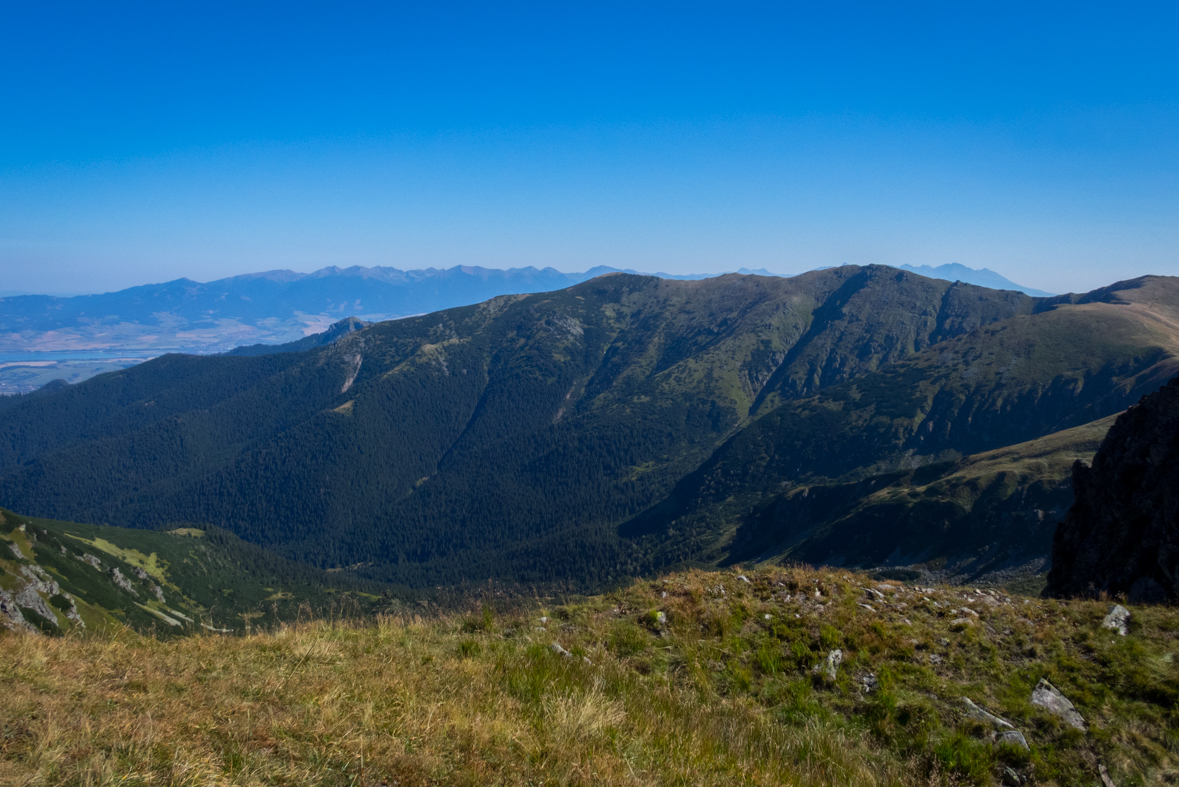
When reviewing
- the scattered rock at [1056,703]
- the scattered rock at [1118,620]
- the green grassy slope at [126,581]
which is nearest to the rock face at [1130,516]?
the scattered rock at [1118,620]

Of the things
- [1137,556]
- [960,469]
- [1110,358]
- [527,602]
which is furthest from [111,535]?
[1110,358]

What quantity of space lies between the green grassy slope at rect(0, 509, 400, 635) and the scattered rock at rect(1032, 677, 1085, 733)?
76061 millimetres

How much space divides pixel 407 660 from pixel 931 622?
10337 millimetres

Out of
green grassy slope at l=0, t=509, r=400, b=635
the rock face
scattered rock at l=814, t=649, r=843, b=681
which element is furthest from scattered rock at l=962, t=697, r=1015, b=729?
green grassy slope at l=0, t=509, r=400, b=635

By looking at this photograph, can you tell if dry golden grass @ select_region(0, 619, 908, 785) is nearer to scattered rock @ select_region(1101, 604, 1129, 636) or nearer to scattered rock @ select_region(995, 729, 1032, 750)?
scattered rock @ select_region(995, 729, 1032, 750)

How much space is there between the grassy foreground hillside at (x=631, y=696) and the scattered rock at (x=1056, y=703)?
13 centimetres

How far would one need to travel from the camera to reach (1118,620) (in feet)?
34.8

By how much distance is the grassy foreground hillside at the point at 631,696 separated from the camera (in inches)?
198

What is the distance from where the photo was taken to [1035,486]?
99.2 meters

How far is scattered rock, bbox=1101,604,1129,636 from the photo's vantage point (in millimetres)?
10297

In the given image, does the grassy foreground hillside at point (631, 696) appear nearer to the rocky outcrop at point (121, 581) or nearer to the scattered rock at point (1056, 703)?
the scattered rock at point (1056, 703)

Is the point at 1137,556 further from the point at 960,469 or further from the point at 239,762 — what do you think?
the point at 960,469

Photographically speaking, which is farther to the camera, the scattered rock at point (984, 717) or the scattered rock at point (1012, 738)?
the scattered rock at point (984, 717)

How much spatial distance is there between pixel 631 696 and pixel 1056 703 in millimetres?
6725
